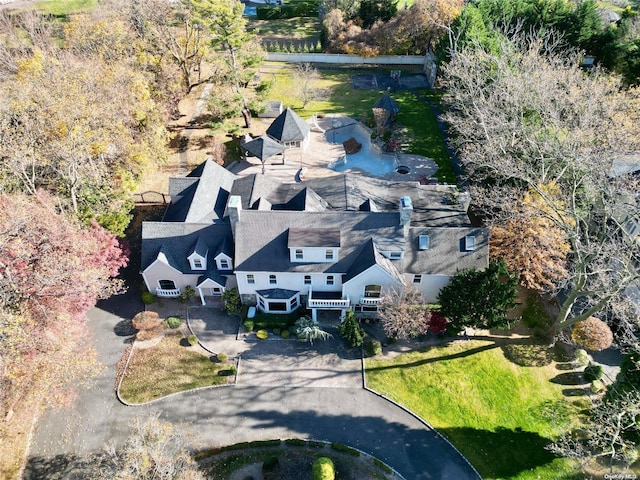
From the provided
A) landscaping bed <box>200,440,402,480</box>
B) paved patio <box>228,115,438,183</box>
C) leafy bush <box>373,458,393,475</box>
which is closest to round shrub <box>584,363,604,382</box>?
landscaping bed <box>200,440,402,480</box>

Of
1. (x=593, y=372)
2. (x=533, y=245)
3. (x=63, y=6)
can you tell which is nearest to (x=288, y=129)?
(x=533, y=245)

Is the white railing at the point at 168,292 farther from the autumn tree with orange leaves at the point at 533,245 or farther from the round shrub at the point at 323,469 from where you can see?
the autumn tree with orange leaves at the point at 533,245

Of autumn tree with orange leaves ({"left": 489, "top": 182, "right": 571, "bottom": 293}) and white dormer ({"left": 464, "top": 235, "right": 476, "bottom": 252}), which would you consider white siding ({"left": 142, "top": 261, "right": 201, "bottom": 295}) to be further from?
autumn tree with orange leaves ({"left": 489, "top": 182, "right": 571, "bottom": 293})

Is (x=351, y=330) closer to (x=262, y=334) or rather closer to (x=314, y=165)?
(x=262, y=334)

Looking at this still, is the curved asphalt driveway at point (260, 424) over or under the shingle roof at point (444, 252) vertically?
under

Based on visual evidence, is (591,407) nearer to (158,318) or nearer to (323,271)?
(323,271)

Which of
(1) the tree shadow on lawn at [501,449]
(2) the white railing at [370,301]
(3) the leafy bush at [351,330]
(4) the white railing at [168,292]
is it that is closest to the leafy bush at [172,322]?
(4) the white railing at [168,292]
